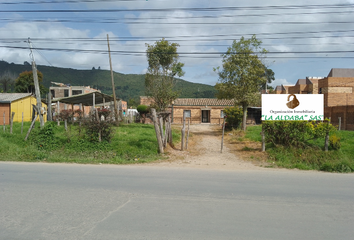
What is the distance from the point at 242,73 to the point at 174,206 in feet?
53.1

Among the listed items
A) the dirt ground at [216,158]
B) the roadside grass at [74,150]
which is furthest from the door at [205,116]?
the roadside grass at [74,150]

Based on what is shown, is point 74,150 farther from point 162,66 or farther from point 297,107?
point 162,66

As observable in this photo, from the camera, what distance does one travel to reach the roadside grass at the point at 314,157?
1021 cm

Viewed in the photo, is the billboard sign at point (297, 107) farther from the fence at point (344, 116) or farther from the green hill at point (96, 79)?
the green hill at point (96, 79)

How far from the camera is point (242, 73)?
66.8 feet

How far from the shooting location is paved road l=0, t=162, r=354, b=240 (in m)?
4.53

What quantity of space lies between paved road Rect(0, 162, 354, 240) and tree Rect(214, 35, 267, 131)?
12.2 meters

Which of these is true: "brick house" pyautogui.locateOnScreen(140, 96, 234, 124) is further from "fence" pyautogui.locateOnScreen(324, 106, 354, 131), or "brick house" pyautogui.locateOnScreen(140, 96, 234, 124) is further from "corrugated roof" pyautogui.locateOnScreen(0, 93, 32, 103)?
"corrugated roof" pyautogui.locateOnScreen(0, 93, 32, 103)

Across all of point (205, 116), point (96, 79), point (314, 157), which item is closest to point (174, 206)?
point (314, 157)

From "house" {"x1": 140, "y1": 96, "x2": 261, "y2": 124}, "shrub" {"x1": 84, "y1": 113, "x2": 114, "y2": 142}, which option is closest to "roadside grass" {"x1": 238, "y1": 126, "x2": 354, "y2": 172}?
"shrub" {"x1": 84, "y1": 113, "x2": 114, "y2": 142}

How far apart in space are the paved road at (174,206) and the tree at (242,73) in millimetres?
12170

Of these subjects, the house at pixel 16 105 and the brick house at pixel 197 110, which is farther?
the brick house at pixel 197 110

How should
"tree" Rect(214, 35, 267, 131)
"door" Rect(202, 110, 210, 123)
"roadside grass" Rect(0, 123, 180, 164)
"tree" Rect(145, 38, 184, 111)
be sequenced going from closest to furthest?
"roadside grass" Rect(0, 123, 180, 164) → "tree" Rect(214, 35, 267, 131) → "tree" Rect(145, 38, 184, 111) → "door" Rect(202, 110, 210, 123)

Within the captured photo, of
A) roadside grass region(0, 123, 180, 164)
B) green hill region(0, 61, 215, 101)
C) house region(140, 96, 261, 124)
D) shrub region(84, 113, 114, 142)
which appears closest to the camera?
roadside grass region(0, 123, 180, 164)
